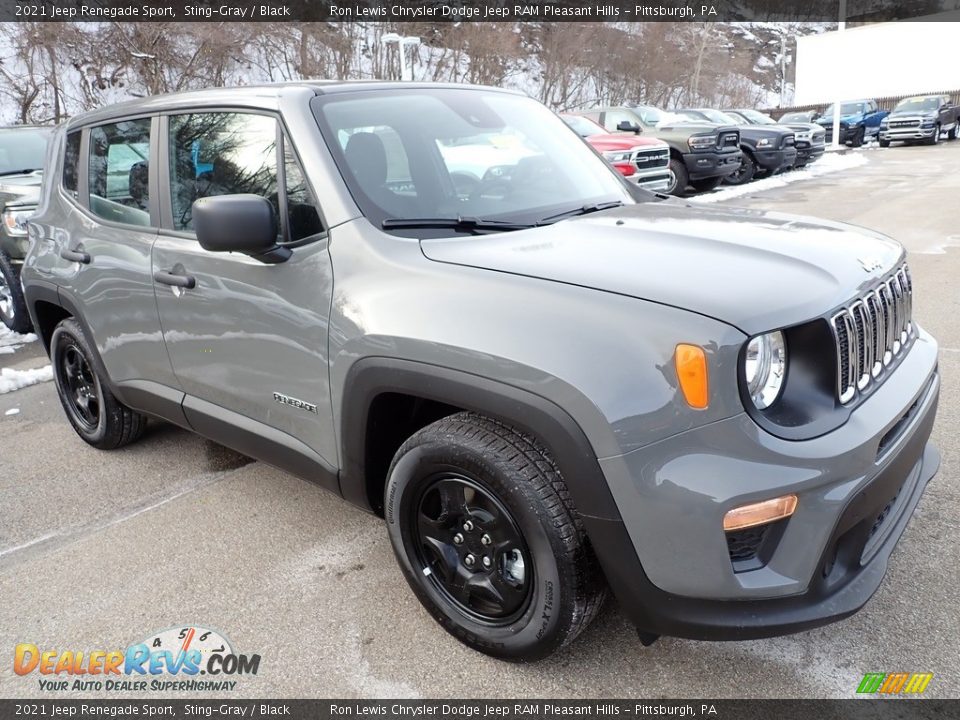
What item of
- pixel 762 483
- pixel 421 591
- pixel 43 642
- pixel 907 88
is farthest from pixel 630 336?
pixel 907 88

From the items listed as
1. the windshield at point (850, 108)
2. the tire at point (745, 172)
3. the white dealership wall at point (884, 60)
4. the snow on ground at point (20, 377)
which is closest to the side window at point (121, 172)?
the snow on ground at point (20, 377)

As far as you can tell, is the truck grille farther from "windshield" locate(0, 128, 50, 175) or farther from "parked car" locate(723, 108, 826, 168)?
"parked car" locate(723, 108, 826, 168)

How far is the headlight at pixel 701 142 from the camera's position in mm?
13938

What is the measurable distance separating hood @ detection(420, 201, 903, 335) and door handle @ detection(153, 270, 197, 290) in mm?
1120

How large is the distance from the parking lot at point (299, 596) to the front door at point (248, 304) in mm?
450

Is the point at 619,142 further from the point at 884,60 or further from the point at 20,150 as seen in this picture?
the point at 884,60

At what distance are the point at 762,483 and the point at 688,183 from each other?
13637 mm

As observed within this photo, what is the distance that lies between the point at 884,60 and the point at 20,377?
5610 cm

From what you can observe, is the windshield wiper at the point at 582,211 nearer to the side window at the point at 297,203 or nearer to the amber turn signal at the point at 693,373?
the side window at the point at 297,203

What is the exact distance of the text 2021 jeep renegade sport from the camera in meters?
1.89

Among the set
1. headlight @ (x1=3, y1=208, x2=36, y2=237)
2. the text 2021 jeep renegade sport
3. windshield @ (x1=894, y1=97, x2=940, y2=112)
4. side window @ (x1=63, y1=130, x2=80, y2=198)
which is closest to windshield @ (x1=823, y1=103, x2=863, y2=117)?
windshield @ (x1=894, y1=97, x2=940, y2=112)

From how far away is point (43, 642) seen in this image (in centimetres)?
265

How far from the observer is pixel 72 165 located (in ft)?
13.1

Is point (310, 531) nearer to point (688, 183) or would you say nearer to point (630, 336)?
point (630, 336)
